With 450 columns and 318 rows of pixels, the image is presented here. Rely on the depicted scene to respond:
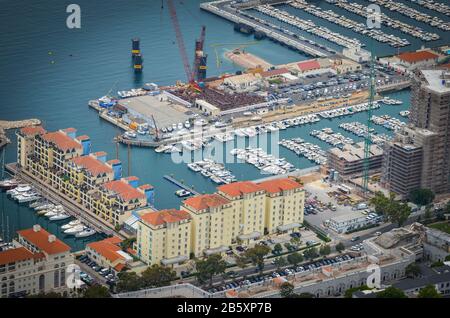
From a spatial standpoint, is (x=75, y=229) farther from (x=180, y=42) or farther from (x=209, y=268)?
(x=180, y=42)

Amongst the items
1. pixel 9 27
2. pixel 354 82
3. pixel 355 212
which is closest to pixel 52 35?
pixel 9 27

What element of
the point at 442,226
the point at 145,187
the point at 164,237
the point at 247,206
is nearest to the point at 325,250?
the point at 247,206

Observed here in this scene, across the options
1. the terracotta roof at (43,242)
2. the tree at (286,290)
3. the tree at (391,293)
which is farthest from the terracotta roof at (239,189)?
the tree at (391,293)

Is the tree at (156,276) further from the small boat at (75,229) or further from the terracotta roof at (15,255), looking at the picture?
the small boat at (75,229)

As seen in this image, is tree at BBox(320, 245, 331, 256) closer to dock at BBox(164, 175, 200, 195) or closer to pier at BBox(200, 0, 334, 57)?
dock at BBox(164, 175, 200, 195)

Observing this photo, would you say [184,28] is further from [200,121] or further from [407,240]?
[407,240]
